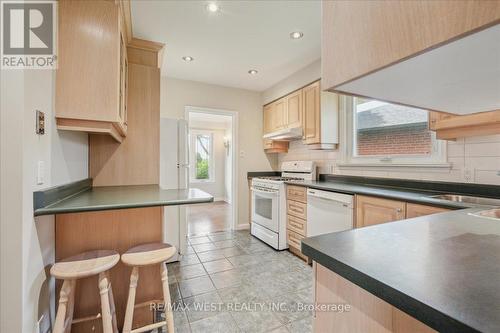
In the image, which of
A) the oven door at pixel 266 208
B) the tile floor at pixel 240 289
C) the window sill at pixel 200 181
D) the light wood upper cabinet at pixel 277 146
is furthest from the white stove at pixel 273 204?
the window sill at pixel 200 181

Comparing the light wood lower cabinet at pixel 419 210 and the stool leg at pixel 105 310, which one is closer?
the stool leg at pixel 105 310

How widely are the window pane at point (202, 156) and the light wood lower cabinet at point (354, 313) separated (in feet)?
21.9

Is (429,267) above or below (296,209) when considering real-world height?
above

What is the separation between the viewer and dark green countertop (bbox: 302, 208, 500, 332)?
0.37m

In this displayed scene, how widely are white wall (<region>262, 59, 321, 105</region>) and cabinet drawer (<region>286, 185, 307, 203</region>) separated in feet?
5.03

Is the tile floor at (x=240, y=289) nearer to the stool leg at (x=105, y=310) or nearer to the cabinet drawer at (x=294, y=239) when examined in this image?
the cabinet drawer at (x=294, y=239)

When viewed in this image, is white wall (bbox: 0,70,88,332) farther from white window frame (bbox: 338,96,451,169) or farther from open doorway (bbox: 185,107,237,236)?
open doorway (bbox: 185,107,237,236)

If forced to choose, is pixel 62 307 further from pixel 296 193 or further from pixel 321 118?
pixel 321 118

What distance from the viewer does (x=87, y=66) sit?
1.41m

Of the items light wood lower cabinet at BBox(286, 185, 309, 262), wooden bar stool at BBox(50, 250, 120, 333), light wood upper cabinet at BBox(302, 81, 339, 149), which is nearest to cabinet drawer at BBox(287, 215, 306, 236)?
light wood lower cabinet at BBox(286, 185, 309, 262)

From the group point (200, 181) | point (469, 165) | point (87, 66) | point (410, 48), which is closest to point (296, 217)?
point (469, 165)

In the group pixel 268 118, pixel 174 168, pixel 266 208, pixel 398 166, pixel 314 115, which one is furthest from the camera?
pixel 268 118

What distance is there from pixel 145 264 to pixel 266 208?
2.21 meters

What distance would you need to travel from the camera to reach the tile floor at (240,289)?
5.62ft
